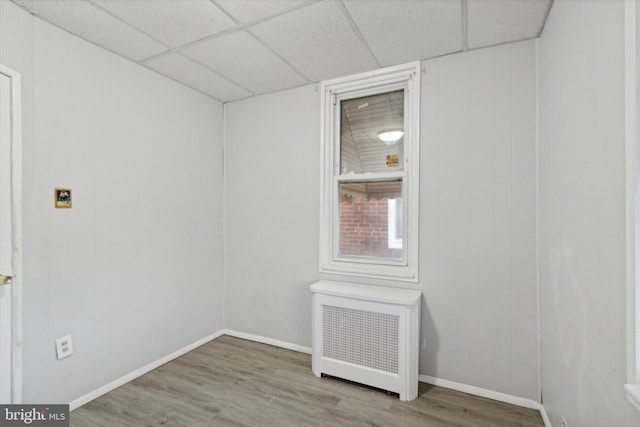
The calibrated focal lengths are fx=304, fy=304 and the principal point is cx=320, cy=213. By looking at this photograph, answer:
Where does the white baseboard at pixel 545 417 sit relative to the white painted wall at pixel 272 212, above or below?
below

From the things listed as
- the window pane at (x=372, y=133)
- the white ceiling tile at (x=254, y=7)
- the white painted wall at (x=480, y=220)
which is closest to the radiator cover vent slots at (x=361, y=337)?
the white painted wall at (x=480, y=220)

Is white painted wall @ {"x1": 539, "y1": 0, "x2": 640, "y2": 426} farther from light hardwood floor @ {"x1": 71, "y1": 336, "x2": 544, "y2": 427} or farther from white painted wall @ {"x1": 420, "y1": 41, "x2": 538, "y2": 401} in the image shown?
light hardwood floor @ {"x1": 71, "y1": 336, "x2": 544, "y2": 427}

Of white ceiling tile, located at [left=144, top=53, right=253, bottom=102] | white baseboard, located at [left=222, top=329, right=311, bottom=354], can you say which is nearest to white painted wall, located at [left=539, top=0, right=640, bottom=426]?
white baseboard, located at [left=222, top=329, right=311, bottom=354]

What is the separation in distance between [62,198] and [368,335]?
242cm

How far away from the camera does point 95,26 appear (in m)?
2.06

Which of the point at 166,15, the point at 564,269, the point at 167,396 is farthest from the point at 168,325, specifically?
the point at 564,269

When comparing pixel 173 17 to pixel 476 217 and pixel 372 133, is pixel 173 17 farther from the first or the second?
pixel 476 217

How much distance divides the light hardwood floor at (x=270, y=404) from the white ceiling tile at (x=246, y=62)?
2.64 meters

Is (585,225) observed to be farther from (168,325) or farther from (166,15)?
(168,325)

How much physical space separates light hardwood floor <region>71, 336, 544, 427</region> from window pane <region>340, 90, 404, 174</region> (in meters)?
1.85

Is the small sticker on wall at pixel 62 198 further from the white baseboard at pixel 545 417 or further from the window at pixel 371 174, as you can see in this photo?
the white baseboard at pixel 545 417

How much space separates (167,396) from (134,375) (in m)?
0.48

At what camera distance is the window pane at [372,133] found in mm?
2740

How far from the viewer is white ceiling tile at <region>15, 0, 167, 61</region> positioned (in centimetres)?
186
